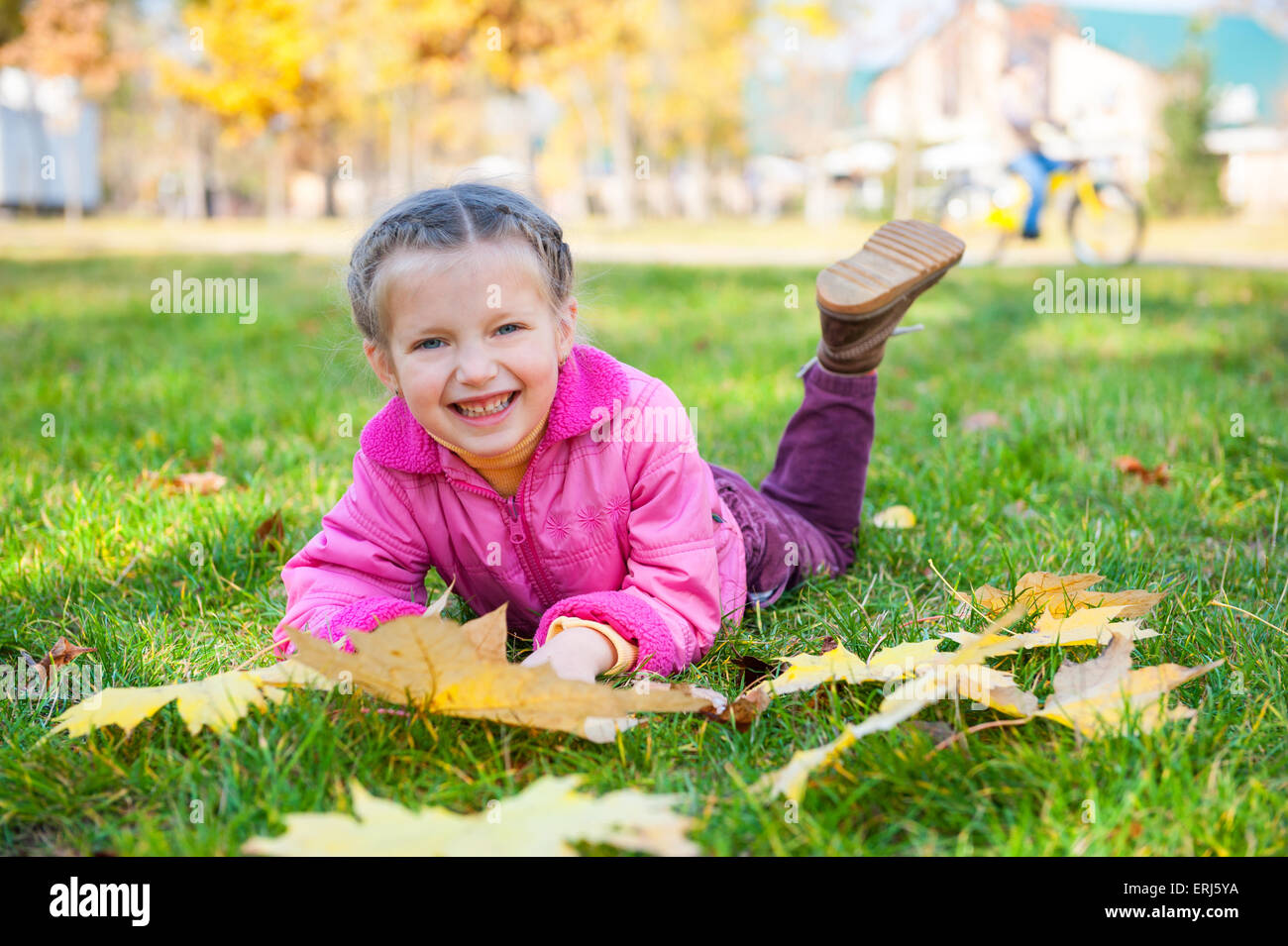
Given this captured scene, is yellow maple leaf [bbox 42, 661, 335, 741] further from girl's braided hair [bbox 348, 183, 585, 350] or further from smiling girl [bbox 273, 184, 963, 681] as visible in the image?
girl's braided hair [bbox 348, 183, 585, 350]

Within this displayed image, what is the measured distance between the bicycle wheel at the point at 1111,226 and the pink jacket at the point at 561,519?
8.05m

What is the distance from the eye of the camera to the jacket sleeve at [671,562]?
1.76 metres

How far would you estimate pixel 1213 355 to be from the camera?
432 centimetres

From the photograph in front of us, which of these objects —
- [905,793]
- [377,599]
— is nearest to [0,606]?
[377,599]

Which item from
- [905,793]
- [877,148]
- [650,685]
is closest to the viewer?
[905,793]

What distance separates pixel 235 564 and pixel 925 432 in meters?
2.07

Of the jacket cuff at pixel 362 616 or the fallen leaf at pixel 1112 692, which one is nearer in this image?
the fallen leaf at pixel 1112 692

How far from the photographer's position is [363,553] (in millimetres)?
1866

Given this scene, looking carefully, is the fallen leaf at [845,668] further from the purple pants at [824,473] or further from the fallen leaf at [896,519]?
the fallen leaf at [896,519]

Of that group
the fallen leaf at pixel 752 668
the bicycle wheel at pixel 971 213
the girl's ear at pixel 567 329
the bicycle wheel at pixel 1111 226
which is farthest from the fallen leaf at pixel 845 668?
the bicycle wheel at pixel 971 213

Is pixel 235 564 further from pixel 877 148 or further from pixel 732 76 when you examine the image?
pixel 877 148

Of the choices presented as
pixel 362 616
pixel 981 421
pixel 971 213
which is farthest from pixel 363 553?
pixel 971 213

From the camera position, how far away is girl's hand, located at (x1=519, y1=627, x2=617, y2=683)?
1.64m

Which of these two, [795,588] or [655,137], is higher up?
[655,137]
